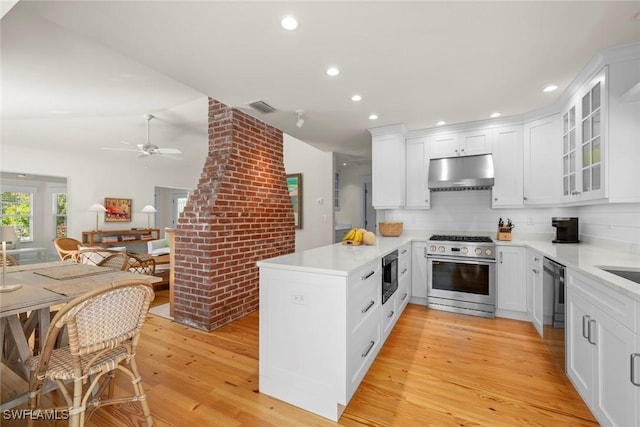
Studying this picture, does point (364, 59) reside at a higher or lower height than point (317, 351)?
higher

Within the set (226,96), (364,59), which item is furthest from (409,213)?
(226,96)

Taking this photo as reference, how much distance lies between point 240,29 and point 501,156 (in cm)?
322

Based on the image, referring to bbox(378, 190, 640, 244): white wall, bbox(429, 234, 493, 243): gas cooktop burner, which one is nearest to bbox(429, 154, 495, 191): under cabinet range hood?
bbox(378, 190, 640, 244): white wall

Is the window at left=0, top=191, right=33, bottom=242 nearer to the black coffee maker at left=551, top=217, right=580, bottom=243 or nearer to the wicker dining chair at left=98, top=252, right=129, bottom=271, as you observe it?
the wicker dining chair at left=98, top=252, right=129, bottom=271

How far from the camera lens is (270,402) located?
1.76 m

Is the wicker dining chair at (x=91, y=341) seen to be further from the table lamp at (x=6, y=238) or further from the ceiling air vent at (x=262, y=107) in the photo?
the ceiling air vent at (x=262, y=107)

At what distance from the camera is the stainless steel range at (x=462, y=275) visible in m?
3.08

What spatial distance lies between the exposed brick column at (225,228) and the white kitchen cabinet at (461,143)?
7.37ft

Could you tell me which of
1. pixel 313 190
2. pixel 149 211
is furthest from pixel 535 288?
pixel 149 211

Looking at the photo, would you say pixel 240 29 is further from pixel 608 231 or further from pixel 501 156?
pixel 608 231

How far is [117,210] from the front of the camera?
639 cm

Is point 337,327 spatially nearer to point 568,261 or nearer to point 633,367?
point 633,367

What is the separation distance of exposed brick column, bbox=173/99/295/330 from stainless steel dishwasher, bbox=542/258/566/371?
2.91 m

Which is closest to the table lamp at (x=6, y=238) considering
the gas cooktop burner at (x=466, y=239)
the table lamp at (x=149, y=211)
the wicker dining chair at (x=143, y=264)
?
the wicker dining chair at (x=143, y=264)
